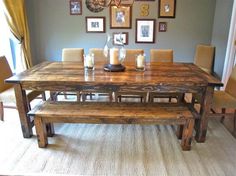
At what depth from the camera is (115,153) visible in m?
2.22

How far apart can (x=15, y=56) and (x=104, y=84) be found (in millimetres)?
2919

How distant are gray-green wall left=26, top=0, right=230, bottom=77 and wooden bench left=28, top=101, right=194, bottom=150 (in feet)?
7.99

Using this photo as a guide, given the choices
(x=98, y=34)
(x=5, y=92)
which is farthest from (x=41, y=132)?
(x=98, y=34)

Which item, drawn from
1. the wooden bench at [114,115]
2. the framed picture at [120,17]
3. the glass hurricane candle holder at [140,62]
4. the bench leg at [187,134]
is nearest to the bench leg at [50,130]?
the wooden bench at [114,115]

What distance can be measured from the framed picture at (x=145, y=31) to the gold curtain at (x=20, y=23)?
7.34 feet

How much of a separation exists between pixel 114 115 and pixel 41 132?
82cm

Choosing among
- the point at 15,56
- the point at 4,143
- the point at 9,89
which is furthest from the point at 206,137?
the point at 15,56

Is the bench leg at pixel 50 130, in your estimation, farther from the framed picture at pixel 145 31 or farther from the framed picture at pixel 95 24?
the framed picture at pixel 145 31

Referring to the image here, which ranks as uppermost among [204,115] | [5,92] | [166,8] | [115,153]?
[166,8]

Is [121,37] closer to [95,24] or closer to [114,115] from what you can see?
[95,24]

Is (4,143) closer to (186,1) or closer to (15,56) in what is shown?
(15,56)

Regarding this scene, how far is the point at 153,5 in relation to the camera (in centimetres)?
418

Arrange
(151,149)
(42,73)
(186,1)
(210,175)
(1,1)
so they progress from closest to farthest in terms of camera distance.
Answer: (210,175) < (151,149) < (42,73) < (1,1) < (186,1)

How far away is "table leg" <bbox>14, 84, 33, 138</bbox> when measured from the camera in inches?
89.4
